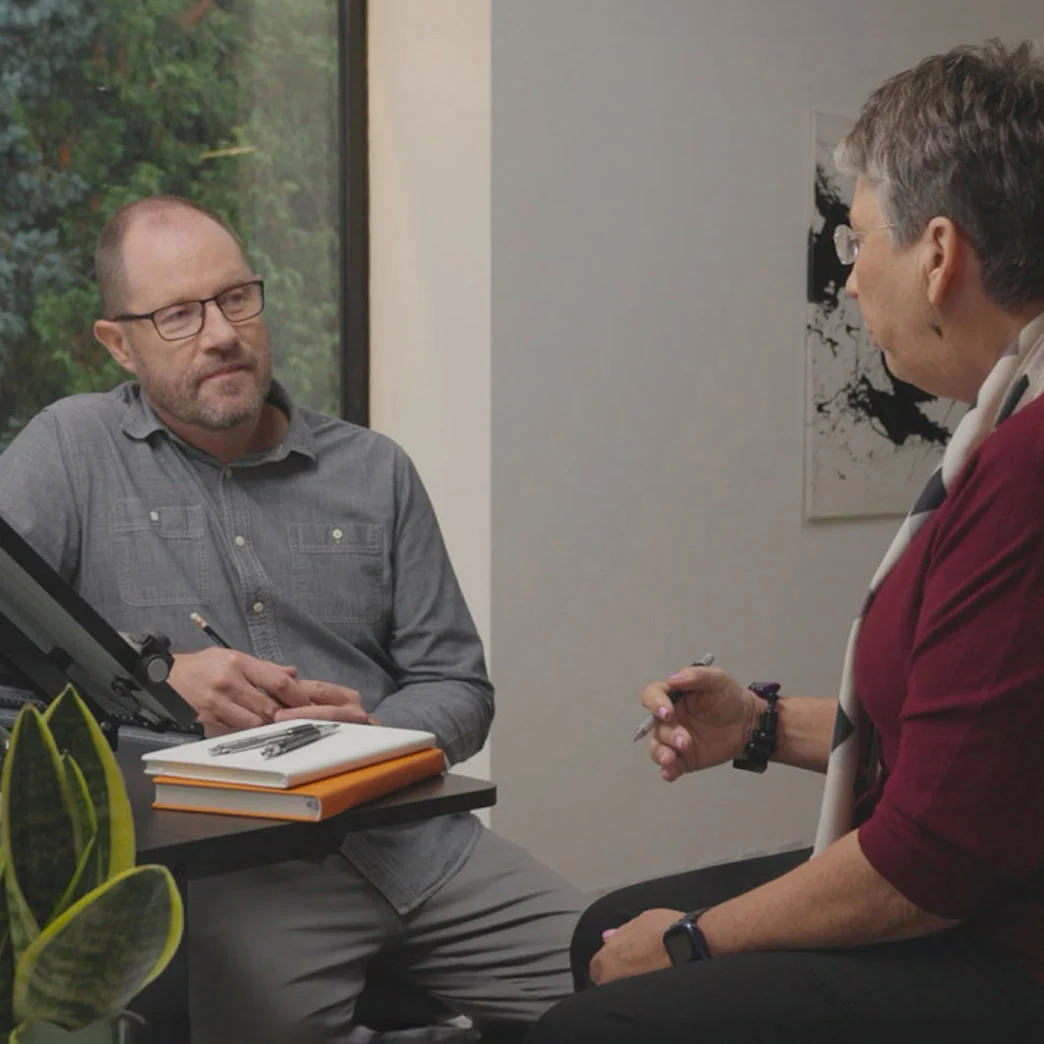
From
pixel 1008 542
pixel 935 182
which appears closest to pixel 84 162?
pixel 935 182

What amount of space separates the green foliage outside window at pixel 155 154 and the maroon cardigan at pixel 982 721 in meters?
2.43

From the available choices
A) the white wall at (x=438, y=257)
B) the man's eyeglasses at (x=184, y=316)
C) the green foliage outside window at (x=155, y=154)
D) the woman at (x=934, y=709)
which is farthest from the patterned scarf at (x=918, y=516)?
the green foliage outside window at (x=155, y=154)

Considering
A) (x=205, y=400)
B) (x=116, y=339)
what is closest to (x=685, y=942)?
(x=205, y=400)

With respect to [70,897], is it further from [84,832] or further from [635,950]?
[635,950]

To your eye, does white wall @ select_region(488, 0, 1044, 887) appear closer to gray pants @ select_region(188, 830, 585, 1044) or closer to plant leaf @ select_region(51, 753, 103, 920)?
gray pants @ select_region(188, 830, 585, 1044)

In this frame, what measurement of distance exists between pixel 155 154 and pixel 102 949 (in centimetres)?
290

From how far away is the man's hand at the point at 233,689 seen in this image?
6.14 ft

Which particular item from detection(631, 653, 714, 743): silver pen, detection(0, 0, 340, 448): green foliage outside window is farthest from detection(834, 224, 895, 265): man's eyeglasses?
detection(0, 0, 340, 448): green foliage outside window

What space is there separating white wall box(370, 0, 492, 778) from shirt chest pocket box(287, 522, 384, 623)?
4.39 ft

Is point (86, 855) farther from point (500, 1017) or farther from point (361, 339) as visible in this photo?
point (361, 339)

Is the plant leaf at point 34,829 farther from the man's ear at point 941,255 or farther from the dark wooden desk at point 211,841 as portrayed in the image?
the man's ear at point 941,255

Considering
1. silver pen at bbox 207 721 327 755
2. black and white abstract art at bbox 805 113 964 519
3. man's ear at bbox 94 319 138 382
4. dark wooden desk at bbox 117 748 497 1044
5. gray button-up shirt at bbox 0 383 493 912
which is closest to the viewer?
dark wooden desk at bbox 117 748 497 1044

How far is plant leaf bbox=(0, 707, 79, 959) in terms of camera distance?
92cm

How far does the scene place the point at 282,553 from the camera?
7.38 ft
